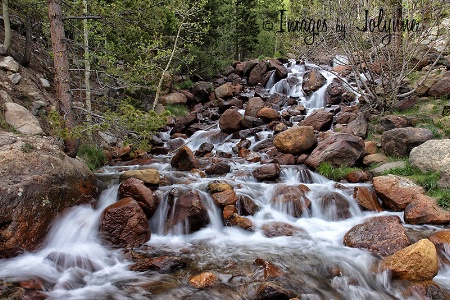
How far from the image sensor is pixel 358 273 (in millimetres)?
5570

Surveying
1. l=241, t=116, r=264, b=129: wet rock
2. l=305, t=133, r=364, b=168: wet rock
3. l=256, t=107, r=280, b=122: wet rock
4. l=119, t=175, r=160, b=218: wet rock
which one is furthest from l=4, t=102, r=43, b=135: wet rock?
l=256, t=107, r=280, b=122: wet rock

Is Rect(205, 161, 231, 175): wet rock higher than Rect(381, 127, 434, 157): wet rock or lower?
lower

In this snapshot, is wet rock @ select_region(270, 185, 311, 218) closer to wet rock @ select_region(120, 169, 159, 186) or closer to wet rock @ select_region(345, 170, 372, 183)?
wet rock @ select_region(345, 170, 372, 183)

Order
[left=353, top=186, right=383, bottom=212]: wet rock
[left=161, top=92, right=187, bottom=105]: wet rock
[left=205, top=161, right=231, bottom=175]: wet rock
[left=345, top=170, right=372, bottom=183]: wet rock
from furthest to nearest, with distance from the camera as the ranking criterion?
[left=161, top=92, right=187, bottom=105]: wet rock
[left=205, top=161, right=231, bottom=175]: wet rock
[left=345, top=170, right=372, bottom=183]: wet rock
[left=353, top=186, right=383, bottom=212]: wet rock

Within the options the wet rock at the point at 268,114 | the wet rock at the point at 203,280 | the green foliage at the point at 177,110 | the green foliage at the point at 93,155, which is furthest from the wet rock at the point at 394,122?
the green foliage at the point at 177,110

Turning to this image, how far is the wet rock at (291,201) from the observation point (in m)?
7.96

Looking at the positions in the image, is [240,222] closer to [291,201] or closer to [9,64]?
[291,201]

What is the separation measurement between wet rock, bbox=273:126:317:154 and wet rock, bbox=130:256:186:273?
21.3 feet

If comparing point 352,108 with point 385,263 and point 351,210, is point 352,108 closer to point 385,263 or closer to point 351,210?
point 351,210

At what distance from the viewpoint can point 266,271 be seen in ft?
17.4

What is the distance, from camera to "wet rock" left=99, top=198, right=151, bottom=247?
20.6ft

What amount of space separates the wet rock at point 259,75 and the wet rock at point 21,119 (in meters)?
16.3

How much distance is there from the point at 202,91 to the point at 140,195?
14.2 metres

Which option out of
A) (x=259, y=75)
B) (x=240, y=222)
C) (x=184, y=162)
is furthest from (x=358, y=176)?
(x=259, y=75)
